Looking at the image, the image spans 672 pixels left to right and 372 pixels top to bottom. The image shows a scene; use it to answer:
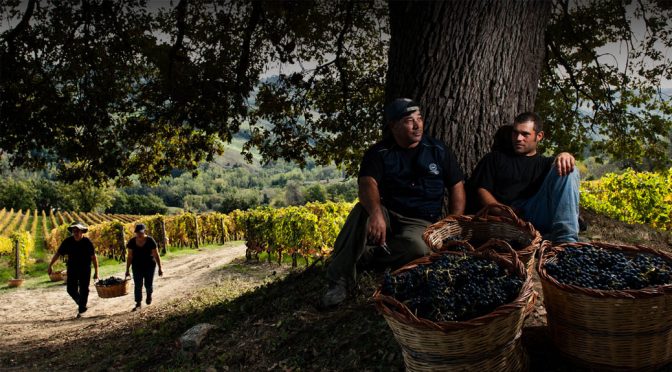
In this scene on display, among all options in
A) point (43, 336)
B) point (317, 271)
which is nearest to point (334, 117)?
point (317, 271)

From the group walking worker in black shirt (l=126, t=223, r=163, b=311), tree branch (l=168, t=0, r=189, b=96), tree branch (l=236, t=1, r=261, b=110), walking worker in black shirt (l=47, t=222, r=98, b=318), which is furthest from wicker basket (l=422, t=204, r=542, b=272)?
walking worker in black shirt (l=47, t=222, r=98, b=318)

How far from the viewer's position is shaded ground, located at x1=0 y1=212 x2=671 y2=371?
3.70 m

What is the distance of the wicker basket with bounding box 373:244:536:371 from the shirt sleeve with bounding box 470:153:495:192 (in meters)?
2.05

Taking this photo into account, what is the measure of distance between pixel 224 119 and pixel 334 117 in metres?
2.48

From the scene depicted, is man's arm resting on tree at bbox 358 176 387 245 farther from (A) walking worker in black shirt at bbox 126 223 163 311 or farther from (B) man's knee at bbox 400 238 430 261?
(A) walking worker in black shirt at bbox 126 223 163 311

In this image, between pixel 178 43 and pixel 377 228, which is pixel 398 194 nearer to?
pixel 377 228

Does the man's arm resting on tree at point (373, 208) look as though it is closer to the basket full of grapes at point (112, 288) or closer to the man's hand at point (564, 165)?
the man's hand at point (564, 165)

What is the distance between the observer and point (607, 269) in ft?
8.95

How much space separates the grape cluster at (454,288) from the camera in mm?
2463

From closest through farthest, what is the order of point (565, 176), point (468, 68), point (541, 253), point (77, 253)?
point (541, 253), point (565, 176), point (468, 68), point (77, 253)

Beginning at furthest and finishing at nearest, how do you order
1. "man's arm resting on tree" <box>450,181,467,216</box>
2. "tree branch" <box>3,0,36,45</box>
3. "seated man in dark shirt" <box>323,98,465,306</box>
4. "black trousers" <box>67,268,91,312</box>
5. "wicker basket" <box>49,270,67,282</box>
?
"wicker basket" <box>49,270,67,282</box>
"black trousers" <box>67,268,91,312</box>
"tree branch" <box>3,0,36,45</box>
"man's arm resting on tree" <box>450,181,467,216</box>
"seated man in dark shirt" <box>323,98,465,306</box>

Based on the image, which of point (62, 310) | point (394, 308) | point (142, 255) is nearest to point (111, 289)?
point (142, 255)

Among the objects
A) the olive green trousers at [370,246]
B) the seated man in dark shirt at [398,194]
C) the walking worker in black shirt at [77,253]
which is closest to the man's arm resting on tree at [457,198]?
the seated man in dark shirt at [398,194]

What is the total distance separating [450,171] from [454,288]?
6.89ft
